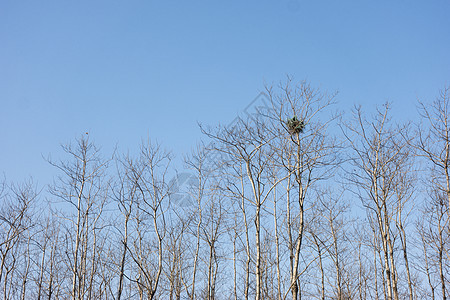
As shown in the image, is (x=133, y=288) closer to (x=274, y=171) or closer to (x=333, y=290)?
(x=333, y=290)

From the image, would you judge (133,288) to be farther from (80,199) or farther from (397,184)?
(397,184)

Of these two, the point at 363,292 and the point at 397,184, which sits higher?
the point at 397,184

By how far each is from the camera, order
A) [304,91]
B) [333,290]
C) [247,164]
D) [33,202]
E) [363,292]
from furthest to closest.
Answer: [363,292]
[333,290]
[33,202]
[304,91]
[247,164]

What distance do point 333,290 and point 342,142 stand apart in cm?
904

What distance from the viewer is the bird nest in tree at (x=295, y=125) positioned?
26.1 ft

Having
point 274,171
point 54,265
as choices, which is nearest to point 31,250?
point 54,265

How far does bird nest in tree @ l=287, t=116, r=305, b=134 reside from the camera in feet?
26.1

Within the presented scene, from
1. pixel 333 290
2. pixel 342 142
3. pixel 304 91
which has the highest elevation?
pixel 304 91

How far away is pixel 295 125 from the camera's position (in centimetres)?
813

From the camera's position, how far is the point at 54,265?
48.9ft

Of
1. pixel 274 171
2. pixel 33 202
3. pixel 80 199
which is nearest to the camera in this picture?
pixel 274 171

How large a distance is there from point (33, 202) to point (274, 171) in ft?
28.8

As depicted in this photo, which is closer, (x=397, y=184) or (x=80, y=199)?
(x=397, y=184)

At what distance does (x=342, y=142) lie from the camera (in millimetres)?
8117
